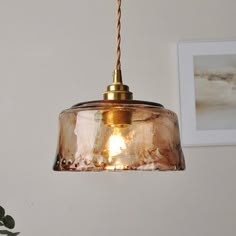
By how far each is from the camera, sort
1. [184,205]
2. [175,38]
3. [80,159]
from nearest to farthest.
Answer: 1. [80,159]
2. [184,205]
3. [175,38]

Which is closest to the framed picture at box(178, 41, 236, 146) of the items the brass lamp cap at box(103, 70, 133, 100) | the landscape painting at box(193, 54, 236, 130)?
the landscape painting at box(193, 54, 236, 130)

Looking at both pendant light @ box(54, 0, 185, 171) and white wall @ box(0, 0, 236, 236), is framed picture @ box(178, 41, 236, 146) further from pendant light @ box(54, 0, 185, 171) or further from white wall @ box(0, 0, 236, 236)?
pendant light @ box(54, 0, 185, 171)

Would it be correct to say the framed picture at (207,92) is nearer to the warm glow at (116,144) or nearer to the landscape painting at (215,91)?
the landscape painting at (215,91)

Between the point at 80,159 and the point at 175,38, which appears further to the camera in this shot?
the point at 175,38

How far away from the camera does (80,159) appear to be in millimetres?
682

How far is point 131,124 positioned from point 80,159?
12cm

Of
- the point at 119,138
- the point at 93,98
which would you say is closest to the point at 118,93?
the point at 119,138

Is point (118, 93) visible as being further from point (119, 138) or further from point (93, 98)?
point (93, 98)

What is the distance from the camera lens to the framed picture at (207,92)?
4.99 ft

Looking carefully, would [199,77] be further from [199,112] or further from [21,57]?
[21,57]

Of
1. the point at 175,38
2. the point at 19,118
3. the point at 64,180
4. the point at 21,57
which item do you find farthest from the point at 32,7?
the point at 64,180

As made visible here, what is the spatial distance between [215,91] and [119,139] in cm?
96

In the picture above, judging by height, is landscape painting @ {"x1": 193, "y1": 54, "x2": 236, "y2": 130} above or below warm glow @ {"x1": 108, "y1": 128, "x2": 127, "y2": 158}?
above

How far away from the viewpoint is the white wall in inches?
58.7
